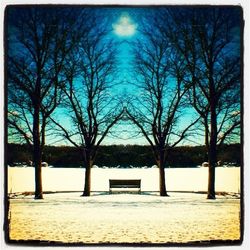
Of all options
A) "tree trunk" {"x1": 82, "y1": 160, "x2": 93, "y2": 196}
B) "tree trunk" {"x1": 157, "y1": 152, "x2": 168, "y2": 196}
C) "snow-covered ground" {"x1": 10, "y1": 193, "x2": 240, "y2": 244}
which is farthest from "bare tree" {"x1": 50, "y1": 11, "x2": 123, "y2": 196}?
"tree trunk" {"x1": 157, "y1": 152, "x2": 168, "y2": 196}

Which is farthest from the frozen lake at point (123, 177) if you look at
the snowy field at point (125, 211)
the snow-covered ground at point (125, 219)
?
the snow-covered ground at point (125, 219)

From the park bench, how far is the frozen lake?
0.05m

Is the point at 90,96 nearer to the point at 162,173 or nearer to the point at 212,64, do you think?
the point at 162,173

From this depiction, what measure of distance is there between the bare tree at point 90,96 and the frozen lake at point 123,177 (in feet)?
0.49

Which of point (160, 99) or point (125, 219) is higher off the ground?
point (160, 99)

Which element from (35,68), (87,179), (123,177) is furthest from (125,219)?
(35,68)

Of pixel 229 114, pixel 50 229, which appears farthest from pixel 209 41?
pixel 50 229

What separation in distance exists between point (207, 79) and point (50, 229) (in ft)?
Answer: 9.72

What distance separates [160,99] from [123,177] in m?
1.20

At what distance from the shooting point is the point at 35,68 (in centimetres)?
762

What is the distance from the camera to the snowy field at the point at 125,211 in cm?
744

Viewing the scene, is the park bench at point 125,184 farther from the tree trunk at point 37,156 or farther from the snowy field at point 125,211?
the tree trunk at point 37,156

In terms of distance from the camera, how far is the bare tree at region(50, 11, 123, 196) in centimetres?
758

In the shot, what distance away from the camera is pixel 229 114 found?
764 cm
